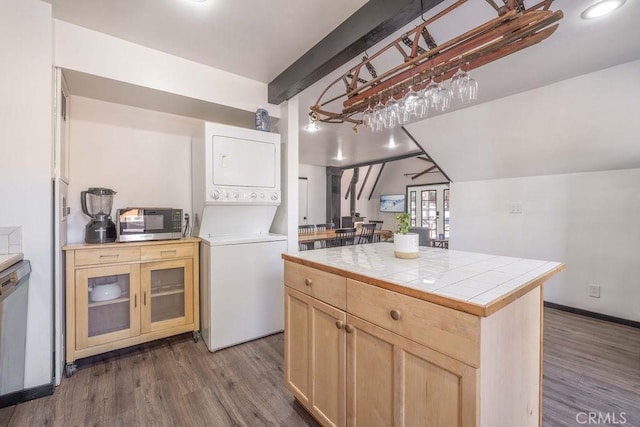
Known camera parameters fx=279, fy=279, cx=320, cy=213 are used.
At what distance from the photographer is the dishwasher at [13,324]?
1425 mm

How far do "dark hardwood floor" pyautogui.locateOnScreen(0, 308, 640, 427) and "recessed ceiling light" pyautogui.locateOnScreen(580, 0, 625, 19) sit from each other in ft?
7.66

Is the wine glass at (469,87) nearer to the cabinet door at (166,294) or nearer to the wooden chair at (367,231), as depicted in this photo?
the cabinet door at (166,294)

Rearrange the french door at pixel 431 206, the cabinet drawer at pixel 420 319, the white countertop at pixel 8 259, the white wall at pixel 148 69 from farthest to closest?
1. the french door at pixel 431 206
2. the white wall at pixel 148 69
3. the white countertop at pixel 8 259
4. the cabinet drawer at pixel 420 319

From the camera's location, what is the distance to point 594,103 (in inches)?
98.1

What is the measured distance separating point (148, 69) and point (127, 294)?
1766 mm

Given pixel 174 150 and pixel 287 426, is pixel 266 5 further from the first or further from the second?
pixel 287 426

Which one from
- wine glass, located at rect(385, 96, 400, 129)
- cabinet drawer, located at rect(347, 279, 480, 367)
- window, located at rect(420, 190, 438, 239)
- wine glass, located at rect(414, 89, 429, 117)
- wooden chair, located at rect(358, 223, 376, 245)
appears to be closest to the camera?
cabinet drawer, located at rect(347, 279, 480, 367)

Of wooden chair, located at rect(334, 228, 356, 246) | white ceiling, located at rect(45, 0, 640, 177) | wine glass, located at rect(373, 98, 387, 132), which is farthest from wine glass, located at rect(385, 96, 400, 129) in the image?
wooden chair, located at rect(334, 228, 356, 246)

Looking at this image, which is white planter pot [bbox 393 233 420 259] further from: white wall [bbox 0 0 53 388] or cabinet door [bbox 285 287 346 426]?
white wall [bbox 0 0 53 388]

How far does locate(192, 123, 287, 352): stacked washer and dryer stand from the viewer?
2311 mm

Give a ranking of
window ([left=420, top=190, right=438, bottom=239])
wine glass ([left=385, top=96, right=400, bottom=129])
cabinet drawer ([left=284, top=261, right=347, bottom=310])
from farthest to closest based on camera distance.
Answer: window ([left=420, top=190, right=438, bottom=239])
wine glass ([left=385, top=96, right=400, bottom=129])
cabinet drawer ([left=284, top=261, right=347, bottom=310])

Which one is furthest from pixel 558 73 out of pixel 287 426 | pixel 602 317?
pixel 287 426

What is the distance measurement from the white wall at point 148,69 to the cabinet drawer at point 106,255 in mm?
1260

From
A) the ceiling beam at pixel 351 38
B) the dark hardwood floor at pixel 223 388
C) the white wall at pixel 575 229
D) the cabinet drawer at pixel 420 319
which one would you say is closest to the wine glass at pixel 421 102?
the ceiling beam at pixel 351 38
